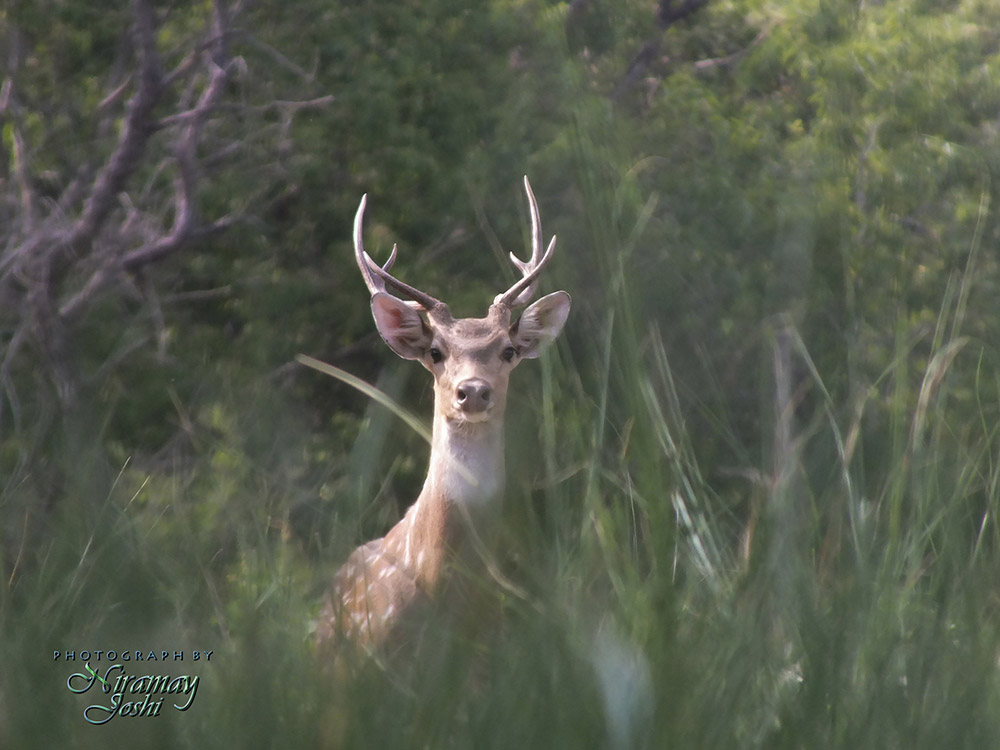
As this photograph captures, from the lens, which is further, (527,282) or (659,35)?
(659,35)

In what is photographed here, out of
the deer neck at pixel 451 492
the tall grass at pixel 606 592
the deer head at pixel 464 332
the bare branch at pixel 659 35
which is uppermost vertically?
the tall grass at pixel 606 592

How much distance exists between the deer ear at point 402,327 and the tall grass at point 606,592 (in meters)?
2.57

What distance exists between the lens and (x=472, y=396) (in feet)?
16.8

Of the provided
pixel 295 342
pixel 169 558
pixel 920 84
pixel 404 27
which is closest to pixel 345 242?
pixel 295 342

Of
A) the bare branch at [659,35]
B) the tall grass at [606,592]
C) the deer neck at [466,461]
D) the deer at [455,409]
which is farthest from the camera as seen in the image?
the bare branch at [659,35]

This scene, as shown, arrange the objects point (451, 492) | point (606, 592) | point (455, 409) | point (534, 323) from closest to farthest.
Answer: point (606, 592) → point (451, 492) → point (455, 409) → point (534, 323)

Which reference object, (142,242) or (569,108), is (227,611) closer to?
(569,108)

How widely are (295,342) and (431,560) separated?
5068 mm

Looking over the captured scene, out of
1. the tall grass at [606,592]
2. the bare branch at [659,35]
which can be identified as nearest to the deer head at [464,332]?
the tall grass at [606,592]

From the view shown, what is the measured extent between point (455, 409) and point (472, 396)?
10 cm

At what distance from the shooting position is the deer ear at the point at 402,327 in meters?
5.65

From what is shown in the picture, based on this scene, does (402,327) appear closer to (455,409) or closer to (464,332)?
(464,332)

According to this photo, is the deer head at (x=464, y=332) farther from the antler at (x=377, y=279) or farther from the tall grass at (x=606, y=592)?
the tall grass at (x=606, y=592)

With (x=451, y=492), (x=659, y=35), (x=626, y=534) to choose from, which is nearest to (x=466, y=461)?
(x=451, y=492)
